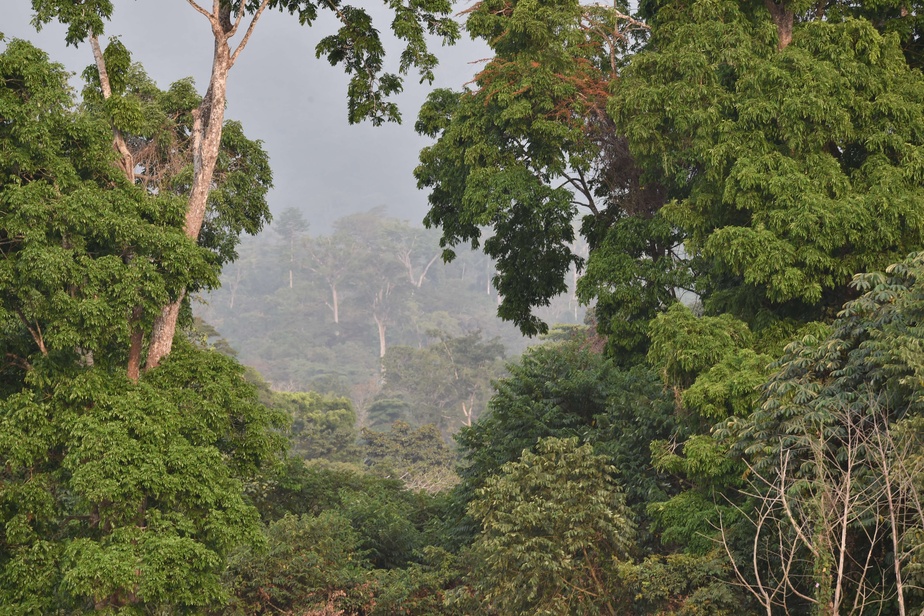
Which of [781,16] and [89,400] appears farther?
[781,16]

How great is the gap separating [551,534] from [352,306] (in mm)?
82512

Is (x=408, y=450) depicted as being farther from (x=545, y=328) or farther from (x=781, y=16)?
(x=781, y=16)

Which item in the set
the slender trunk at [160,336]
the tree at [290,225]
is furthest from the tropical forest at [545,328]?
the tree at [290,225]

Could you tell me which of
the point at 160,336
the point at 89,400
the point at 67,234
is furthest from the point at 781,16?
the point at 89,400

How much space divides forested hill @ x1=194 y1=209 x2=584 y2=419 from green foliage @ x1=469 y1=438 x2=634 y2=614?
2798 inches

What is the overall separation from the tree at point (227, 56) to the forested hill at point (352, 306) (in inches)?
2702

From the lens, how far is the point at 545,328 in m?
19.4

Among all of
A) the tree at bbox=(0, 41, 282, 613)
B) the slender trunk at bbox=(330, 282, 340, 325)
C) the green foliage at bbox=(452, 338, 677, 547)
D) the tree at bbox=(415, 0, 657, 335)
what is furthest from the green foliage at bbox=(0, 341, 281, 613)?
the slender trunk at bbox=(330, 282, 340, 325)

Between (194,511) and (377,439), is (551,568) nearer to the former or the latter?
(194,511)

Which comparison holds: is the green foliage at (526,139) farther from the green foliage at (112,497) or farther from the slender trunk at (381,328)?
the slender trunk at (381,328)

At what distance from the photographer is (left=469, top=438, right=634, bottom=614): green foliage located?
12070mm

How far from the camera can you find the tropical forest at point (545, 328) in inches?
382

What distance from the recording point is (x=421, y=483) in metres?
39.8

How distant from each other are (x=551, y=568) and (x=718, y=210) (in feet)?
20.3
